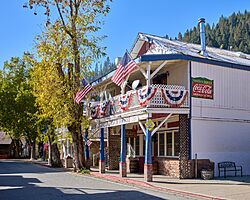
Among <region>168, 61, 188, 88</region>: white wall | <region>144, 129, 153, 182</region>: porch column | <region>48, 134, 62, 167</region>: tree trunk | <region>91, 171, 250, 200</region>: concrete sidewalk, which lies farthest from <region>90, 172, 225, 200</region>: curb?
<region>48, 134, 62, 167</region>: tree trunk

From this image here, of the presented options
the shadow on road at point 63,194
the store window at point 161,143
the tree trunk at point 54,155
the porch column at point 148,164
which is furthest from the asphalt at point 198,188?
the tree trunk at point 54,155

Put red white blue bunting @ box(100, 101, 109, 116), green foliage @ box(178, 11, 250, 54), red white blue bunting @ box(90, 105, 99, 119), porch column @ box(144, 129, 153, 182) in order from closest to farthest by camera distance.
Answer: porch column @ box(144, 129, 153, 182) → red white blue bunting @ box(100, 101, 109, 116) → red white blue bunting @ box(90, 105, 99, 119) → green foliage @ box(178, 11, 250, 54)

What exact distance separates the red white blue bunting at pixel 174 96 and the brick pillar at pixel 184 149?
99 cm

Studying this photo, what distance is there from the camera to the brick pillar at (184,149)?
61.5ft

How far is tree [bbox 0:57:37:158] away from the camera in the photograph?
4597cm

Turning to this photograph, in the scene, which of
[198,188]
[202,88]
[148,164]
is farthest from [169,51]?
[198,188]

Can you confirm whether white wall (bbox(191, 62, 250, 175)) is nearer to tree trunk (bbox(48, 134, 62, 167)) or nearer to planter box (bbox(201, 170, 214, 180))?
planter box (bbox(201, 170, 214, 180))

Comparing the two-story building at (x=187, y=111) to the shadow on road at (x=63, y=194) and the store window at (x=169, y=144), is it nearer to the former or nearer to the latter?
the store window at (x=169, y=144)

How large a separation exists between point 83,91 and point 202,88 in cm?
A: 721

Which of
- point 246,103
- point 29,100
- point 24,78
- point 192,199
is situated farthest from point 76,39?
point 24,78

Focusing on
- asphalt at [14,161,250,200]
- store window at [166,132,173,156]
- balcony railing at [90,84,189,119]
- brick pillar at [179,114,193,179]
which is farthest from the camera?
store window at [166,132,173,156]

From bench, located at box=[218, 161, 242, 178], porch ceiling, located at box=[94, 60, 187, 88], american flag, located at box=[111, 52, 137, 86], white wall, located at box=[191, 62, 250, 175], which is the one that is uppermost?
porch ceiling, located at box=[94, 60, 187, 88]

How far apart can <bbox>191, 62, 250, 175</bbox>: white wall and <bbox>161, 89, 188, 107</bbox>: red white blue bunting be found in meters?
0.80

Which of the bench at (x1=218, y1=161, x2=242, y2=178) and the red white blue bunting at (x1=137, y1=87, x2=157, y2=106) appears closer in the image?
the red white blue bunting at (x1=137, y1=87, x2=157, y2=106)
